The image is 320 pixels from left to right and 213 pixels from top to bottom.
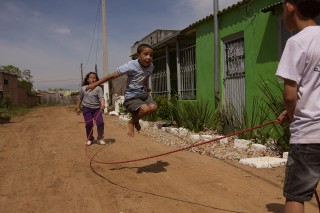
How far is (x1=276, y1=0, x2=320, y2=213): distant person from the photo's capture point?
2322mm

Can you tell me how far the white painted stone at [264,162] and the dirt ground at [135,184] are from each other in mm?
143

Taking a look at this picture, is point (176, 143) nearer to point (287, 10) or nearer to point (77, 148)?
point (77, 148)

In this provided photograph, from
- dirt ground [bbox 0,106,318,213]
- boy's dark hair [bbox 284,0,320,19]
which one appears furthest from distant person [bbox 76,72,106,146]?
boy's dark hair [bbox 284,0,320,19]

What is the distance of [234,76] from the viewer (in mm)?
10234

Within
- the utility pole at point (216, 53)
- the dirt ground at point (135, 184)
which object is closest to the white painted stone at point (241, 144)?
the dirt ground at point (135, 184)

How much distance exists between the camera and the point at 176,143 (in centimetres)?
892

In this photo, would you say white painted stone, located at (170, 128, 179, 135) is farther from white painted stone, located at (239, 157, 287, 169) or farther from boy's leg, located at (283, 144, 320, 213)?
boy's leg, located at (283, 144, 320, 213)

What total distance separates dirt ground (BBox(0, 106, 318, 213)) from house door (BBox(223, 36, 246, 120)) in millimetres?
3059

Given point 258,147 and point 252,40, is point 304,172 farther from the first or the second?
point 252,40

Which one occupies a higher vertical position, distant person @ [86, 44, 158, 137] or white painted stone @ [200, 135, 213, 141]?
distant person @ [86, 44, 158, 137]

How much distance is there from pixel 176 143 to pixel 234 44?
3.44m

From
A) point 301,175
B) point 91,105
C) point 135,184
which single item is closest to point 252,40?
point 91,105

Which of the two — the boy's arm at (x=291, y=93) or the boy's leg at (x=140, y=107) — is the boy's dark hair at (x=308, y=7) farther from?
the boy's leg at (x=140, y=107)

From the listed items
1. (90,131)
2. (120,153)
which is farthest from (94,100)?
(120,153)
